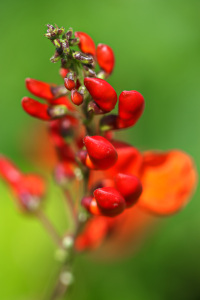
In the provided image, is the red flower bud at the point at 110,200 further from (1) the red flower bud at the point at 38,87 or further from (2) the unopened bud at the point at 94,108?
(1) the red flower bud at the point at 38,87

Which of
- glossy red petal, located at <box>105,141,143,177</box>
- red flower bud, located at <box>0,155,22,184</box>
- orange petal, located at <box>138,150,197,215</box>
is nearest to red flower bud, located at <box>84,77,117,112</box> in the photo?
glossy red petal, located at <box>105,141,143,177</box>

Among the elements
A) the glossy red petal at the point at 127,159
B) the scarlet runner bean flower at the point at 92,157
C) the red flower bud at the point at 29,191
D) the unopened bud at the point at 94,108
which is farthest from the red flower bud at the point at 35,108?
the red flower bud at the point at 29,191

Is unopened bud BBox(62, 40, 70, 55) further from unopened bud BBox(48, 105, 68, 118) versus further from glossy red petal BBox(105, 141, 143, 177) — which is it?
glossy red petal BBox(105, 141, 143, 177)

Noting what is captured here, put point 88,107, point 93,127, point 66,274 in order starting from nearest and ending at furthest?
point 88,107, point 93,127, point 66,274

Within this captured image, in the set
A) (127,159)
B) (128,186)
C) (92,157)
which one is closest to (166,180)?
(127,159)

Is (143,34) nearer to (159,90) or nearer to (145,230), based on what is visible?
(159,90)

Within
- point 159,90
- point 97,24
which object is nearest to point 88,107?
point 159,90

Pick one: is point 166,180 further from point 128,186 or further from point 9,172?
point 9,172
